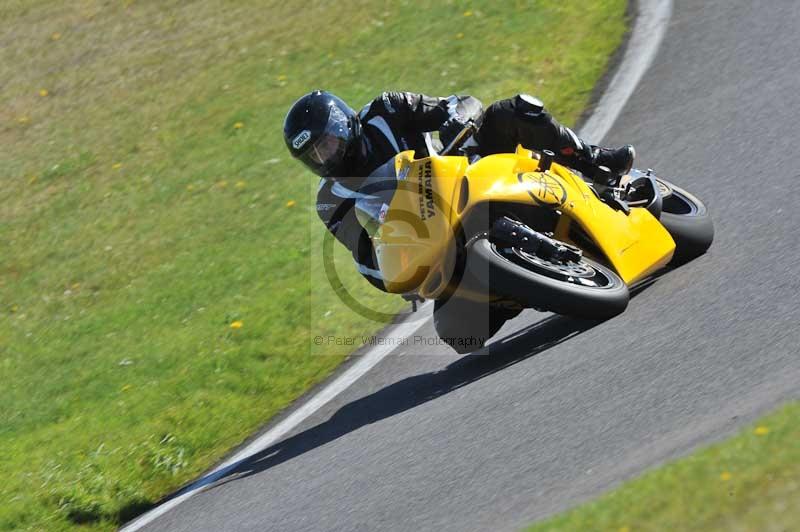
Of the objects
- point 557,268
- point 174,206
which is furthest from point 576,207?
point 174,206

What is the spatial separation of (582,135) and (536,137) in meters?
3.18

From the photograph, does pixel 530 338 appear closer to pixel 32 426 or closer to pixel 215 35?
pixel 32 426

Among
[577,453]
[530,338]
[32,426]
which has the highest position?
[577,453]

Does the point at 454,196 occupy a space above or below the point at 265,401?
above

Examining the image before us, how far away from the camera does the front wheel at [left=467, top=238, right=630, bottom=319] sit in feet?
20.1

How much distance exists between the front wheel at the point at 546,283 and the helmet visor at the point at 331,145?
109 centimetres

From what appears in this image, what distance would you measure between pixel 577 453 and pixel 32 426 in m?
4.67

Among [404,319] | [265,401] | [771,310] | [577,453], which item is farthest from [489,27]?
[577,453]

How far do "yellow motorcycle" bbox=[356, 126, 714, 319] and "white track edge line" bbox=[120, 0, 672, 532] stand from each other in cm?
126

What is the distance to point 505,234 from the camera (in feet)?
20.8

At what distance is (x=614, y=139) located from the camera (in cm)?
994

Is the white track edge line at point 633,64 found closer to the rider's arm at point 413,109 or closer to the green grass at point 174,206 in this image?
the green grass at point 174,206

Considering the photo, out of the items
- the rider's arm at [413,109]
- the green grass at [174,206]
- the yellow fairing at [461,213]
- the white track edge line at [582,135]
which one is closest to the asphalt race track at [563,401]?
the white track edge line at [582,135]

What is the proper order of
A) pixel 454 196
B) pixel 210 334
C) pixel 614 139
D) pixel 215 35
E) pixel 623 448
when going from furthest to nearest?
pixel 215 35 → pixel 614 139 → pixel 210 334 → pixel 454 196 → pixel 623 448
